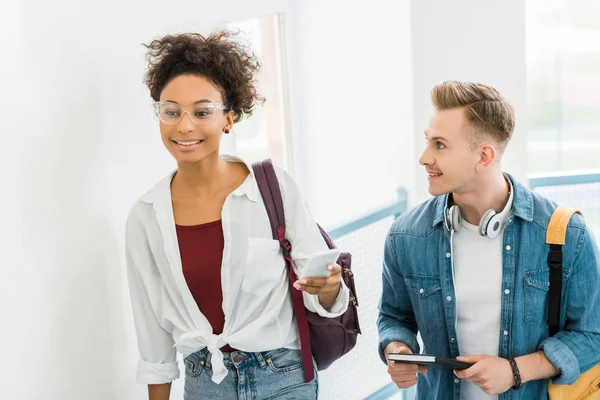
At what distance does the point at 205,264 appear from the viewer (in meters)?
2.42

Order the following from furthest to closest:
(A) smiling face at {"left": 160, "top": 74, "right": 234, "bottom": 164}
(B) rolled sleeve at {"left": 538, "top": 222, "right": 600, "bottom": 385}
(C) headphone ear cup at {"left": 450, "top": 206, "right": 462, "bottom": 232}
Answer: (C) headphone ear cup at {"left": 450, "top": 206, "right": 462, "bottom": 232} < (B) rolled sleeve at {"left": 538, "top": 222, "right": 600, "bottom": 385} < (A) smiling face at {"left": 160, "top": 74, "right": 234, "bottom": 164}

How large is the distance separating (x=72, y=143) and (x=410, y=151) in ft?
6.85

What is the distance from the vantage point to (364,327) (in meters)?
3.66

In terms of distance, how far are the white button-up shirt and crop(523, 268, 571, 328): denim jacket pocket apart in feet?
1.77

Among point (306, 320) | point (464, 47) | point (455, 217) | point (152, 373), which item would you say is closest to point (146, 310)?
point (152, 373)

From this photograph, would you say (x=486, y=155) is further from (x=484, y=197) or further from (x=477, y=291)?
(x=477, y=291)

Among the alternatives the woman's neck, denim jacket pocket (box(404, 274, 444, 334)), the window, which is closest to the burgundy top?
the woman's neck

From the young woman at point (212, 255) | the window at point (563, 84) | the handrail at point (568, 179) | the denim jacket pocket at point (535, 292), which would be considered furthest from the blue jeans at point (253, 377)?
the window at point (563, 84)

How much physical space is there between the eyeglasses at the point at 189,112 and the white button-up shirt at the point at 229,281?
0.21 metres

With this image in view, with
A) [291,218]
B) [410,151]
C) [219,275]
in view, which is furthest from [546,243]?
[410,151]

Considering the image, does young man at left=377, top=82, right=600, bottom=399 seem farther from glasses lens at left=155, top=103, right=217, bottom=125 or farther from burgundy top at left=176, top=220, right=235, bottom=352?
glasses lens at left=155, top=103, right=217, bottom=125

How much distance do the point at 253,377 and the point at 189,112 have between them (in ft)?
2.58

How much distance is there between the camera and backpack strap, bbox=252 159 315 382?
97.6 inches

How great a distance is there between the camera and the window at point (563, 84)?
4.89 m
